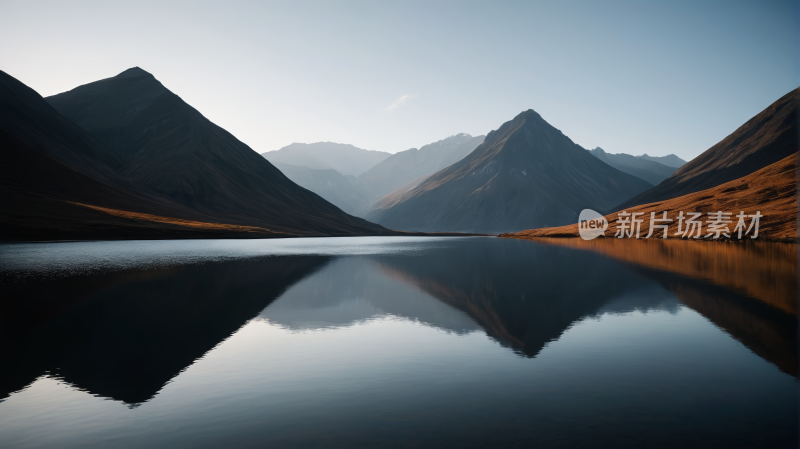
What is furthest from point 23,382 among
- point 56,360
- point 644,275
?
point 644,275

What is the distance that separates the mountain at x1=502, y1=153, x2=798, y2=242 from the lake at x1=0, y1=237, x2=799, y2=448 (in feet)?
280

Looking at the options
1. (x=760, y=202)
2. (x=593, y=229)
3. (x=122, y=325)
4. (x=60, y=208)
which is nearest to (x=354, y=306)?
(x=122, y=325)

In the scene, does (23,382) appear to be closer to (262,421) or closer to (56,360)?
(56,360)

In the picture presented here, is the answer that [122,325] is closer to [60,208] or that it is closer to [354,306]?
[354,306]

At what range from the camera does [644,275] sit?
51969 mm

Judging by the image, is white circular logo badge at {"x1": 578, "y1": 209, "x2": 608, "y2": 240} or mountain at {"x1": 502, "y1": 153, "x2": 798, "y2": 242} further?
white circular logo badge at {"x1": 578, "y1": 209, "x2": 608, "y2": 240}

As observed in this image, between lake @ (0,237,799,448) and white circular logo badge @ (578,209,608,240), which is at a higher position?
white circular logo badge @ (578,209,608,240)

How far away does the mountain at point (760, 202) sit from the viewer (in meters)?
108

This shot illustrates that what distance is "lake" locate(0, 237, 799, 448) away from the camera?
13.3 m

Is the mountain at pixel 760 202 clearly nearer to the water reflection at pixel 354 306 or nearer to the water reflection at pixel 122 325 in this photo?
the water reflection at pixel 354 306

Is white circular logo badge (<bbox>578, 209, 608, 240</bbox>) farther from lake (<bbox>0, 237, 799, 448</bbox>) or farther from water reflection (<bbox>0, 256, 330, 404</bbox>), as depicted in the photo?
water reflection (<bbox>0, 256, 330, 404</bbox>)

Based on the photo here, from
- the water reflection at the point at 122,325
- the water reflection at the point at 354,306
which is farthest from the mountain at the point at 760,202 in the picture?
the water reflection at the point at 122,325

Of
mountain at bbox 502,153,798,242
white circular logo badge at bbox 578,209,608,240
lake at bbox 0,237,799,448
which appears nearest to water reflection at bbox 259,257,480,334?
lake at bbox 0,237,799,448

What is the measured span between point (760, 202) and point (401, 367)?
15591cm
